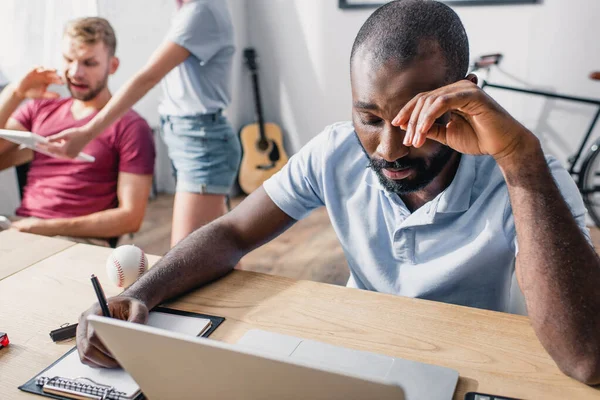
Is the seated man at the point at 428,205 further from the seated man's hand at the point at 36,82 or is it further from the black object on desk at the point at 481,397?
the seated man's hand at the point at 36,82

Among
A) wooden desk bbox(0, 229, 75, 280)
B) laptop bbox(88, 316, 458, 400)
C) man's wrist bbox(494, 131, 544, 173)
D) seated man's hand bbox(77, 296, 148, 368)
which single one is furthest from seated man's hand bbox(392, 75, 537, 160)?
wooden desk bbox(0, 229, 75, 280)

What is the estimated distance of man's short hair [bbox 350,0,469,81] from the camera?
104cm

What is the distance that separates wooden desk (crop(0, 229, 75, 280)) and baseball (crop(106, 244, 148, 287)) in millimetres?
227

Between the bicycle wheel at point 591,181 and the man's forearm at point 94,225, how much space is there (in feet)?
8.14

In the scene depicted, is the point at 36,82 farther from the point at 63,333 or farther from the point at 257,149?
the point at 257,149

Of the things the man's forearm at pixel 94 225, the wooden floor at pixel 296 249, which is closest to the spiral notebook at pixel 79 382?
the man's forearm at pixel 94 225

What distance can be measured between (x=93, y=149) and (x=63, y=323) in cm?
111

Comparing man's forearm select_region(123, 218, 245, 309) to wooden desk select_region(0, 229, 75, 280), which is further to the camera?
wooden desk select_region(0, 229, 75, 280)

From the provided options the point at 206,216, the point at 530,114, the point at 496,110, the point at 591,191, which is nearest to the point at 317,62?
the point at 530,114

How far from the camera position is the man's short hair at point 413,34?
104 centimetres

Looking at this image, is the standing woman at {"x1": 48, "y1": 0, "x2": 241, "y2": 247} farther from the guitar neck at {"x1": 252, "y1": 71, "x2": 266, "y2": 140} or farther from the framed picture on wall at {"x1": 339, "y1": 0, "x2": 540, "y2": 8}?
the guitar neck at {"x1": 252, "y1": 71, "x2": 266, "y2": 140}

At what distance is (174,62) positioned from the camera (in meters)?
1.90

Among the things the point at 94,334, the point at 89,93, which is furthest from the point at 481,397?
the point at 89,93

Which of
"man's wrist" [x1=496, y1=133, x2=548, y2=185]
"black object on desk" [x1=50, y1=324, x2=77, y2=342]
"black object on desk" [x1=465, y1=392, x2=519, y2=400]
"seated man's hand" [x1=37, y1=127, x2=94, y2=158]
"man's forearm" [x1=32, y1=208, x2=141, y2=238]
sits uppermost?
"man's wrist" [x1=496, y1=133, x2=548, y2=185]
